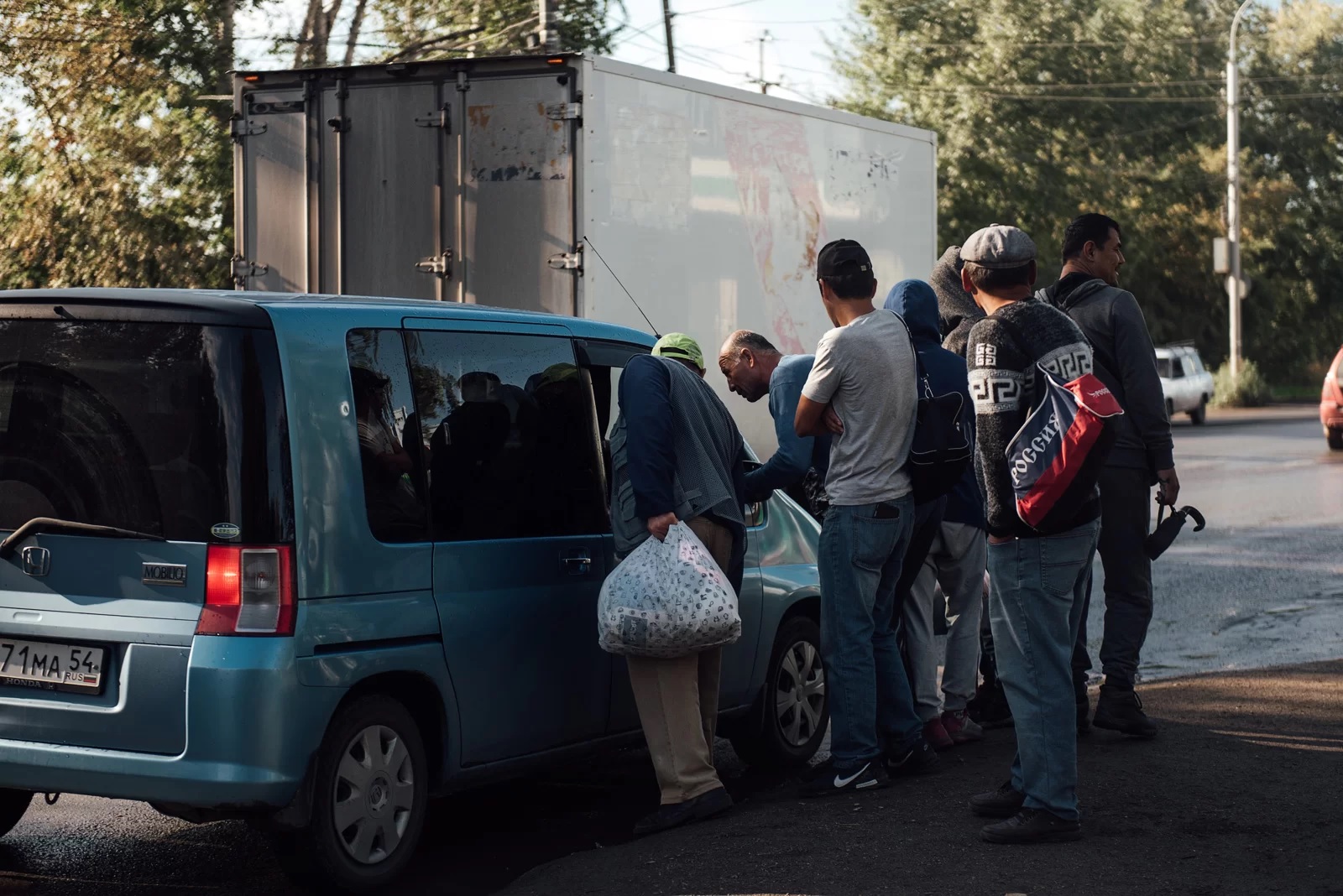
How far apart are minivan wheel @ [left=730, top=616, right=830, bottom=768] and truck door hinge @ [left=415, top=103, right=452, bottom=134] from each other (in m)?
4.59

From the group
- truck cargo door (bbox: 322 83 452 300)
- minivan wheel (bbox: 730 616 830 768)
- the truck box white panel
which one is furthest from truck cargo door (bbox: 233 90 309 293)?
minivan wheel (bbox: 730 616 830 768)

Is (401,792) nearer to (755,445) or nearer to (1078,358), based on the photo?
(1078,358)

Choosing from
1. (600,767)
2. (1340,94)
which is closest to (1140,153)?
(1340,94)

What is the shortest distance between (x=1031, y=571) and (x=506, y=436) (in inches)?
67.1

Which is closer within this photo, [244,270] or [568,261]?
[568,261]

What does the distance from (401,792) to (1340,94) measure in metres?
57.5

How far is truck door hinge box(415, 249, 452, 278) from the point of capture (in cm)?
1006

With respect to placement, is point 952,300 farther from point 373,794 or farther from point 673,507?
point 373,794

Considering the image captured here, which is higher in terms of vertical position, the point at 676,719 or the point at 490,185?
the point at 490,185

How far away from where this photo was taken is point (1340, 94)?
2201 inches

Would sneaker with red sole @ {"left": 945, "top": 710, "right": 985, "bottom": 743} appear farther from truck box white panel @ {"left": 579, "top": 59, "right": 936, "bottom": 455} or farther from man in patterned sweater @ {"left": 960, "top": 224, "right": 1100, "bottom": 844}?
truck box white panel @ {"left": 579, "top": 59, "right": 936, "bottom": 455}

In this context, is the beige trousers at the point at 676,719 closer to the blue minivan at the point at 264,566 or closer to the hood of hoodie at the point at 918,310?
the blue minivan at the point at 264,566

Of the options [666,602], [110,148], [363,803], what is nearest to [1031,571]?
[666,602]

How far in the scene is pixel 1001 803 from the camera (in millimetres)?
5367
